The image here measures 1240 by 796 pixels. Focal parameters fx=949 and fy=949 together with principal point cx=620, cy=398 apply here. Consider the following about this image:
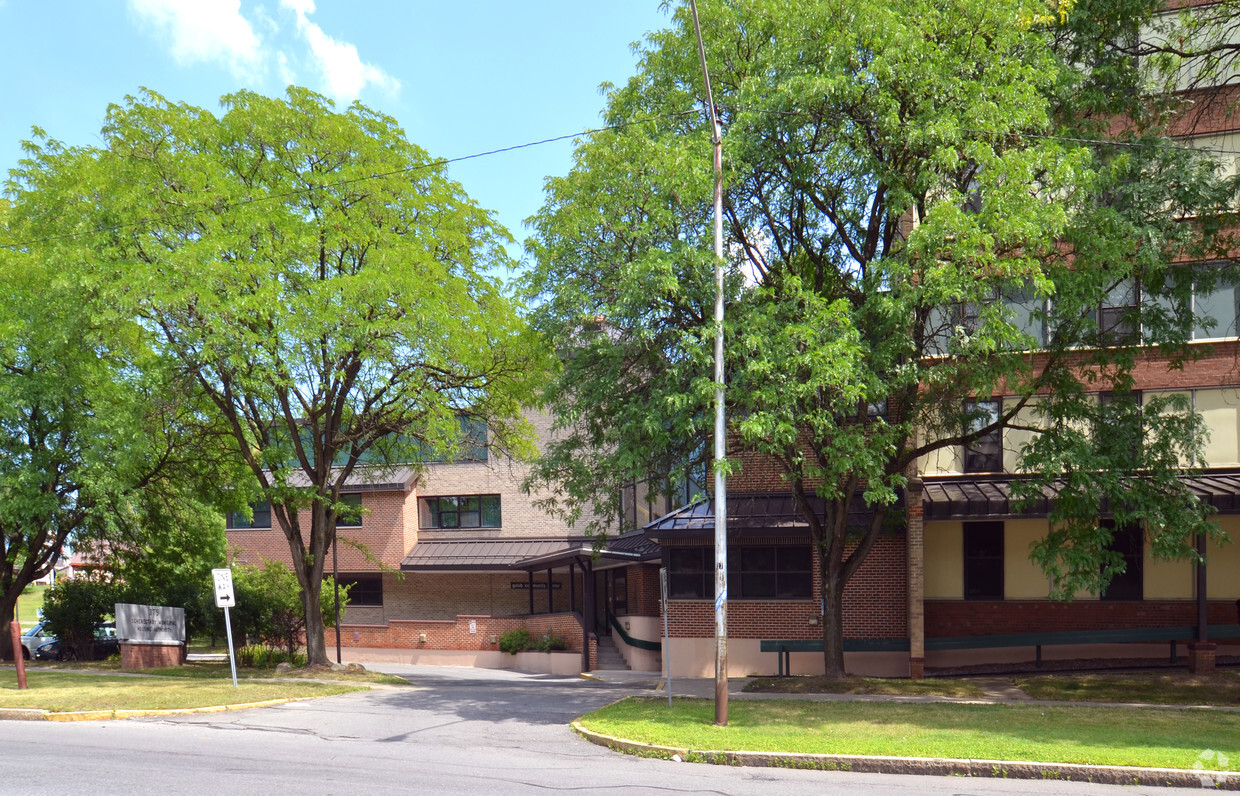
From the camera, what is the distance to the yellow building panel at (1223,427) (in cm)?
2155

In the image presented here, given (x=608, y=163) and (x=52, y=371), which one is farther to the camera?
(x=52, y=371)

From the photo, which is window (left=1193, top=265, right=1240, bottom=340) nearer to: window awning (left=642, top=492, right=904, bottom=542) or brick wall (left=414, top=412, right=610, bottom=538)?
window awning (left=642, top=492, right=904, bottom=542)

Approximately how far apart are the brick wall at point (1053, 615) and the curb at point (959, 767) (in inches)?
494

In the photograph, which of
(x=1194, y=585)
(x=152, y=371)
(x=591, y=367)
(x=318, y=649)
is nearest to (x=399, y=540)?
(x=318, y=649)

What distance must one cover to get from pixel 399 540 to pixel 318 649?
14054 mm

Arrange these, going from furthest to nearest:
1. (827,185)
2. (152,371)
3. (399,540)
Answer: (399,540) → (152,371) → (827,185)

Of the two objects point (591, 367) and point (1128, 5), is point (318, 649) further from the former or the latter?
point (1128, 5)

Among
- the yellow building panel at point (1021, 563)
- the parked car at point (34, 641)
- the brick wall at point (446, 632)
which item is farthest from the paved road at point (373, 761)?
the parked car at point (34, 641)

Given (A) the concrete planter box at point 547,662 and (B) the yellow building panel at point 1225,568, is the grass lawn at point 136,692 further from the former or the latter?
(B) the yellow building panel at point 1225,568

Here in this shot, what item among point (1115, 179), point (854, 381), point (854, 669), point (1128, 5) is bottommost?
point (854, 669)

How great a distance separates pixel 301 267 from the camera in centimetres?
1983

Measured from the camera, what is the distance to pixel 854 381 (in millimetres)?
14789

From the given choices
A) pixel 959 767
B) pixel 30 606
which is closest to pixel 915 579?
pixel 959 767

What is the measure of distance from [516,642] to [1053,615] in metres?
16.5
